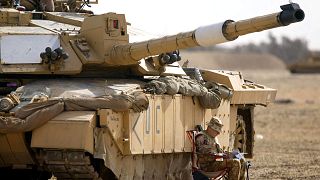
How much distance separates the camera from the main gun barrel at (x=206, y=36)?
15766 millimetres

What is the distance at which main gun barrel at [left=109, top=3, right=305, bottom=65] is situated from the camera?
51.7ft

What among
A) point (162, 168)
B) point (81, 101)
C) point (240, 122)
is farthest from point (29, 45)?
point (240, 122)

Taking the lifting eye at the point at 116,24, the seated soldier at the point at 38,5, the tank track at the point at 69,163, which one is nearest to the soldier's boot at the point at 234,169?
the tank track at the point at 69,163

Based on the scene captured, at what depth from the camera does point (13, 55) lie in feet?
56.6

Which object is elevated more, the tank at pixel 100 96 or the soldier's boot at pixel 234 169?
the tank at pixel 100 96

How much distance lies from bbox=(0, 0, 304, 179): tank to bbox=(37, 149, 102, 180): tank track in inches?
0.6

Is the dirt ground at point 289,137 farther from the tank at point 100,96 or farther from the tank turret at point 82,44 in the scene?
the tank turret at point 82,44

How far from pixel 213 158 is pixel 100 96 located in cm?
221

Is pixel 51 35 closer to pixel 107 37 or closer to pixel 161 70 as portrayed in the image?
pixel 107 37

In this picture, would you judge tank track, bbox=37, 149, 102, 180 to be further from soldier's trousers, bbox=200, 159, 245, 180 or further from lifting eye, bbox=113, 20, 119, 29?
lifting eye, bbox=113, 20, 119, 29

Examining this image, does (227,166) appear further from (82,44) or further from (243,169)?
(82,44)

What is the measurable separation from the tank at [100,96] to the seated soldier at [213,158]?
1.92ft

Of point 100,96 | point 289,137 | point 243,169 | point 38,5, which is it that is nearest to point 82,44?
point 100,96

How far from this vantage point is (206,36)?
16484mm
